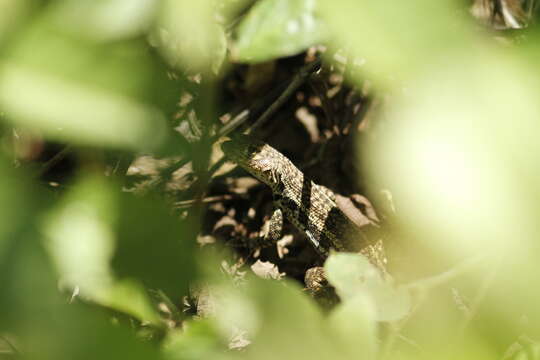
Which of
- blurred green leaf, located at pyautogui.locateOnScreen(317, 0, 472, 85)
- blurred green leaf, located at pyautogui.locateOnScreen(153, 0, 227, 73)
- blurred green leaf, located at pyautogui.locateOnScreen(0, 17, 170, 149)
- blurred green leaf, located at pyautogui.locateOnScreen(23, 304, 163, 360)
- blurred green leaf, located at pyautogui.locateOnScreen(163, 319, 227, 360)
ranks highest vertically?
blurred green leaf, located at pyautogui.locateOnScreen(317, 0, 472, 85)

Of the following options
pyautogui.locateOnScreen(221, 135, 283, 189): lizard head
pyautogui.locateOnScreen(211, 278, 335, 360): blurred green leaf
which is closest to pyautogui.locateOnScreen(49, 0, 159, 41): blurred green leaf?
pyautogui.locateOnScreen(211, 278, 335, 360): blurred green leaf

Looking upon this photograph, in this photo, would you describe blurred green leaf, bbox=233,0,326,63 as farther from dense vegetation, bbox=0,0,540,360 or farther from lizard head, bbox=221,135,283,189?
lizard head, bbox=221,135,283,189

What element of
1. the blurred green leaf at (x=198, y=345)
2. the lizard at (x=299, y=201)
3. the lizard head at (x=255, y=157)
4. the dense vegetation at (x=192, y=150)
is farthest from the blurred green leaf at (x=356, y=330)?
the lizard head at (x=255, y=157)

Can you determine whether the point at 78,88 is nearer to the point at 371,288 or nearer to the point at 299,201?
the point at 371,288

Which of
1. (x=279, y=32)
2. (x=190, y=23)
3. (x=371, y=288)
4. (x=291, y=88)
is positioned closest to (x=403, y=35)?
(x=190, y=23)

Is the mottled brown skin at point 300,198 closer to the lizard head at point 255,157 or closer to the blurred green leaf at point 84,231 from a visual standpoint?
the lizard head at point 255,157
